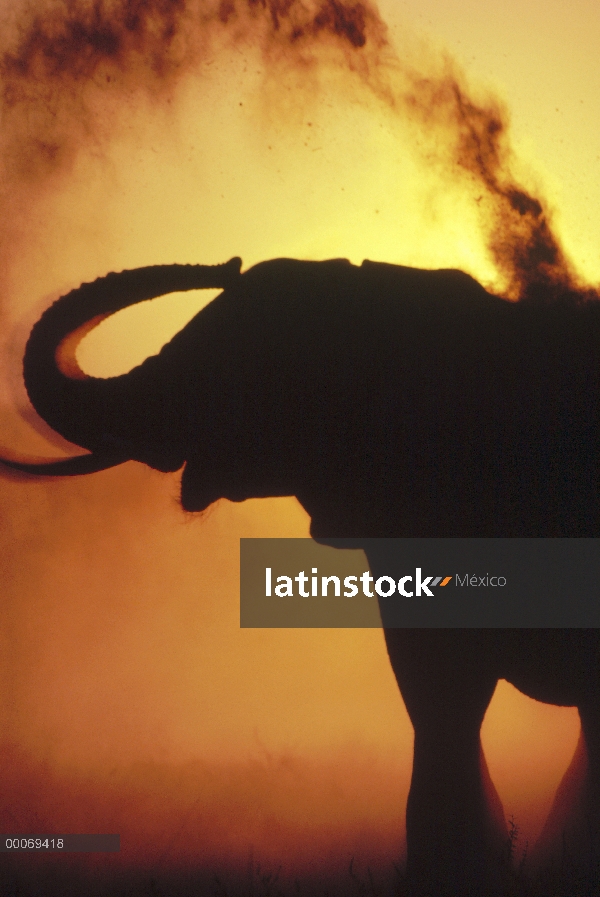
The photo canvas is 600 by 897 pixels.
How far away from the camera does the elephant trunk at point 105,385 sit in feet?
4.94

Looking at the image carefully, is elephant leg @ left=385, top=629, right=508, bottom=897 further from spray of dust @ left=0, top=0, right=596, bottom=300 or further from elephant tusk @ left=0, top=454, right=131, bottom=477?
spray of dust @ left=0, top=0, right=596, bottom=300

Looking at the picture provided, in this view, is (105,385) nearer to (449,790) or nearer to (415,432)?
(415,432)

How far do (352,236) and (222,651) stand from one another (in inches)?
43.3

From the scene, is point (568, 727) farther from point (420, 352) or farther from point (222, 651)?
point (420, 352)

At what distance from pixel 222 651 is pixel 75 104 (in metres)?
1.47

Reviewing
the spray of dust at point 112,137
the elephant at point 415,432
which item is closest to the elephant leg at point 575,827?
the elephant at point 415,432

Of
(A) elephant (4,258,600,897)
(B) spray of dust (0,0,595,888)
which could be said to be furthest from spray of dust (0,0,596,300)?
(A) elephant (4,258,600,897)

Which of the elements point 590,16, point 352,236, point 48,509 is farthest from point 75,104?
point 590,16

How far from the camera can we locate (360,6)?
5.32 ft

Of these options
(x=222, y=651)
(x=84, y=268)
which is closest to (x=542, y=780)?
(x=222, y=651)

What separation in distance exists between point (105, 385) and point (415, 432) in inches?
30.9

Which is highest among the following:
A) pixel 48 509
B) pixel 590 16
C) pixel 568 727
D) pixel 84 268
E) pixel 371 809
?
pixel 590 16

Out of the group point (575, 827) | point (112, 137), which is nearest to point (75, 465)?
point (112, 137)

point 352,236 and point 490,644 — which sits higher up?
point 352,236
